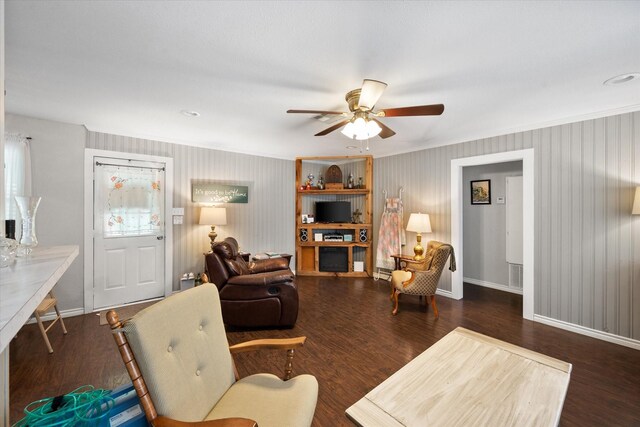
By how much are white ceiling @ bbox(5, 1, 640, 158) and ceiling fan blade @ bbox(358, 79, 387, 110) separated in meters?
0.18

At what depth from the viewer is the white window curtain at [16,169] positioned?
2.87 meters

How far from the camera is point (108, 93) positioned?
2.43 metres

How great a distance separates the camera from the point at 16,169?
2898 millimetres

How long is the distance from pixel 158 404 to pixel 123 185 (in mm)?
3609

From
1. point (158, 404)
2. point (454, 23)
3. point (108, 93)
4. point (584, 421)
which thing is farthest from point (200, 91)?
point (584, 421)

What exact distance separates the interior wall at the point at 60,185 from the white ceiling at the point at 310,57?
0.24 metres

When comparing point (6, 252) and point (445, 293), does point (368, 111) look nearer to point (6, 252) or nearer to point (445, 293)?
point (6, 252)

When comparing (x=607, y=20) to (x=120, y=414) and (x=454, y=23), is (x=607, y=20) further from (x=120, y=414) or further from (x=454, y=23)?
(x=120, y=414)

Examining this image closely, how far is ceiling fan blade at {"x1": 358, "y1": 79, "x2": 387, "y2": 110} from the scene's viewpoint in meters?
1.83

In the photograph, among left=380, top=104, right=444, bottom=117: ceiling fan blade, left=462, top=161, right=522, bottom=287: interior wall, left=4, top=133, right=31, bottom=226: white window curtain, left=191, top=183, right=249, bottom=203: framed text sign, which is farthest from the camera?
left=462, top=161, right=522, bottom=287: interior wall

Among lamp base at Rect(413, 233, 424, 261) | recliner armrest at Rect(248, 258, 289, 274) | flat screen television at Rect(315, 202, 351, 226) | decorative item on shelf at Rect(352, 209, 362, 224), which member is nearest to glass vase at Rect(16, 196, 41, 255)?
recliner armrest at Rect(248, 258, 289, 274)

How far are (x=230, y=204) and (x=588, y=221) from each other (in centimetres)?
490

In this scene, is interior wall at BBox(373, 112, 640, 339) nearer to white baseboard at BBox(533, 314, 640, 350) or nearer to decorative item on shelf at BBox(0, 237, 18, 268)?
white baseboard at BBox(533, 314, 640, 350)

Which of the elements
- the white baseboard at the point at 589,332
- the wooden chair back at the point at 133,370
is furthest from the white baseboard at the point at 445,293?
the wooden chair back at the point at 133,370
